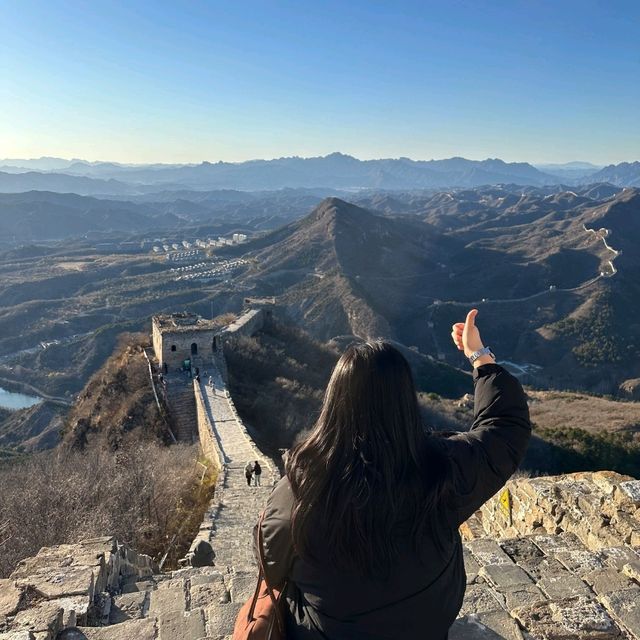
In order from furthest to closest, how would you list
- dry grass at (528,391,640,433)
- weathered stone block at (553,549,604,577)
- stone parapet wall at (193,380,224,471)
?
dry grass at (528,391,640,433) → stone parapet wall at (193,380,224,471) → weathered stone block at (553,549,604,577)

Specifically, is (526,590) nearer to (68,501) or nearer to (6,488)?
(68,501)

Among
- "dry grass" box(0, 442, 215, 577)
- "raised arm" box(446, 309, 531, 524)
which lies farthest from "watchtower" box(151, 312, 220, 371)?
"raised arm" box(446, 309, 531, 524)

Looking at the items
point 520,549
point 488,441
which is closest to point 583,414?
point 520,549

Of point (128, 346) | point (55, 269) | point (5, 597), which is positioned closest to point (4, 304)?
point (55, 269)

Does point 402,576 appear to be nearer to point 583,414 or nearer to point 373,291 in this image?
point 583,414

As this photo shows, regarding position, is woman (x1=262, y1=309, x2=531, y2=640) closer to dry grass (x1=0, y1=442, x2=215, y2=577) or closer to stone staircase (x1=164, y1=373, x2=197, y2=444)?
dry grass (x1=0, y1=442, x2=215, y2=577)

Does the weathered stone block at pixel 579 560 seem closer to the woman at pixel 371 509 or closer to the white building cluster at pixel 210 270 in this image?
the woman at pixel 371 509
